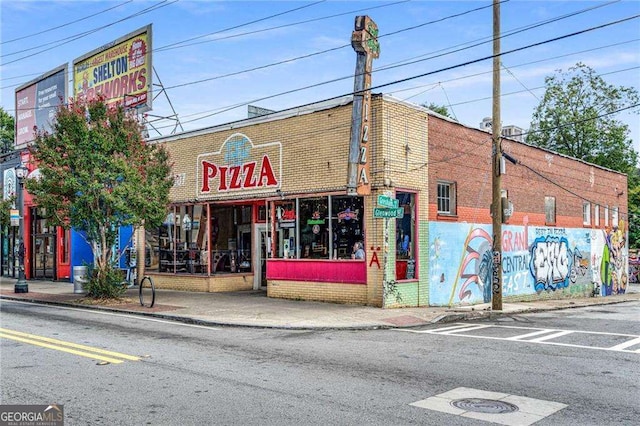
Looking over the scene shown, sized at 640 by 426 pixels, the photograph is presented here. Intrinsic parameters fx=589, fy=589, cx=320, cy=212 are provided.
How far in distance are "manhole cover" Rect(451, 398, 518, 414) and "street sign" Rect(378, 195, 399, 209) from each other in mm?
9507

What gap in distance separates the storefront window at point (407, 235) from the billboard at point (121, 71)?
Result: 1365 centimetres

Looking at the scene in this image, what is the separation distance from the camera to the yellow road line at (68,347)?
9.34 metres

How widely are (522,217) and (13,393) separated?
21.1m

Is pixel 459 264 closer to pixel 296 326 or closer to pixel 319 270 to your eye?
pixel 319 270

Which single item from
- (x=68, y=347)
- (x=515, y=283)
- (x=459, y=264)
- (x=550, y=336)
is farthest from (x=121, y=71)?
(x=550, y=336)

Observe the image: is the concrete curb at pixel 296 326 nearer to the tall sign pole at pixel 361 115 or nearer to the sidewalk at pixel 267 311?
the sidewalk at pixel 267 311

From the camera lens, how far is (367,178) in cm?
1666

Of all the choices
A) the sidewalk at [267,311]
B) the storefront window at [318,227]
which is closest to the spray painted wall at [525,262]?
the sidewalk at [267,311]

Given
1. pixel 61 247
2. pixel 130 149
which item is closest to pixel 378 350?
pixel 130 149

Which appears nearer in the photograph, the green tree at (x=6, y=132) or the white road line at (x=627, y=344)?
the white road line at (x=627, y=344)

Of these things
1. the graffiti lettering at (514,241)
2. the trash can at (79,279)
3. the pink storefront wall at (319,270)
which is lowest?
the trash can at (79,279)

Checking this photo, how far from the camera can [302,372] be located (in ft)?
27.2

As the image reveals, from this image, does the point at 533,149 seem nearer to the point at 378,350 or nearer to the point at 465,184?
the point at 465,184

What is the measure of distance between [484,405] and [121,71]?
2554 cm
